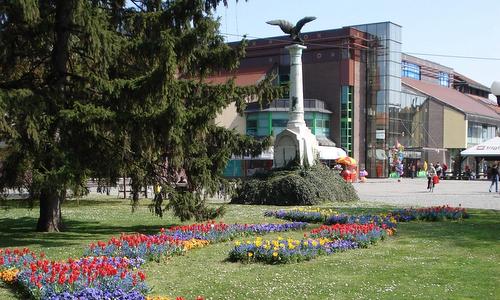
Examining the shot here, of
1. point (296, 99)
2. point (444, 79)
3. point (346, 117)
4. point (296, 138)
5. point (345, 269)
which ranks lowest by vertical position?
point (345, 269)

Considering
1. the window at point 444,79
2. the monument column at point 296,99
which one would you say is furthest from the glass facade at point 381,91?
the monument column at point 296,99

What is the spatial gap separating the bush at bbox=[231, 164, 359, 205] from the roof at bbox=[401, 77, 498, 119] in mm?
53458

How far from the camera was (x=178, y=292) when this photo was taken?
8.63 meters

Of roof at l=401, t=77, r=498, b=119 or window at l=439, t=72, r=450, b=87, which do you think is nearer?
roof at l=401, t=77, r=498, b=119

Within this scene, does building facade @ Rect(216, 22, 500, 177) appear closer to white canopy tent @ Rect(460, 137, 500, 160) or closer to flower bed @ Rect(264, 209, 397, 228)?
white canopy tent @ Rect(460, 137, 500, 160)

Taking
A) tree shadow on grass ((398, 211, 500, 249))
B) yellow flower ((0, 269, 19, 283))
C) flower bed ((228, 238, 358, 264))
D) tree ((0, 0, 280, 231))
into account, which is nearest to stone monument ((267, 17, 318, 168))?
tree shadow on grass ((398, 211, 500, 249))

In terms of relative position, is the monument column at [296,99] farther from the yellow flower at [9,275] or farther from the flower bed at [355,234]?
the yellow flower at [9,275]

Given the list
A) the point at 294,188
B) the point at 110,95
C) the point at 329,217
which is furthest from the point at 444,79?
the point at 110,95

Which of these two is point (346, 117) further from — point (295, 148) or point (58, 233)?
point (58, 233)

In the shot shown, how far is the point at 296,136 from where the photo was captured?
27469 mm

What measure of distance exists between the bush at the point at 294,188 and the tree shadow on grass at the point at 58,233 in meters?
7.85

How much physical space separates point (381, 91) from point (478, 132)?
2255 centimetres

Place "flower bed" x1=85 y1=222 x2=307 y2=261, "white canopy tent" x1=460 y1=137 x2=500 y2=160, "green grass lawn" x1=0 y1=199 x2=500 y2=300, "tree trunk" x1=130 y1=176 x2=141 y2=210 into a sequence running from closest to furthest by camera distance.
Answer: "green grass lawn" x1=0 y1=199 x2=500 y2=300, "flower bed" x1=85 y1=222 x2=307 y2=261, "tree trunk" x1=130 y1=176 x2=141 y2=210, "white canopy tent" x1=460 y1=137 x2=500 y2=160

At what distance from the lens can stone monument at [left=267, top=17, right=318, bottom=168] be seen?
89.6 ft
